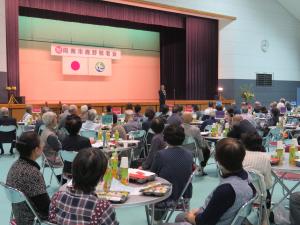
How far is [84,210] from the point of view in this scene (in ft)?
6.38

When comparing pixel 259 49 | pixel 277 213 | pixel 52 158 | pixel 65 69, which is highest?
pixel 259 49

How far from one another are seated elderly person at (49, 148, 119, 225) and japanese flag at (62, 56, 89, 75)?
47.8 feet

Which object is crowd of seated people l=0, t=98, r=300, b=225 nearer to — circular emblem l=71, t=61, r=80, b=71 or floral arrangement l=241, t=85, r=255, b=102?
circular emblem l=71, t=61, r=80, b=71

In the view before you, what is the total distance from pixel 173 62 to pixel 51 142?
14.7 meters

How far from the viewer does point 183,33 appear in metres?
18.6

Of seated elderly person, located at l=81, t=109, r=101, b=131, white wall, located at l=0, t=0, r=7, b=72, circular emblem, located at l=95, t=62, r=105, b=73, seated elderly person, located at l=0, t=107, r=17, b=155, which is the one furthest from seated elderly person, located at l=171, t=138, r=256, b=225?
circular emblem, located at l=95, t=62, r=105, b=73

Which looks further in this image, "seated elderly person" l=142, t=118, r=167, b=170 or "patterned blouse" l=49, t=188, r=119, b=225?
"seated elderly person" l=142, t=118, r=167, b=170

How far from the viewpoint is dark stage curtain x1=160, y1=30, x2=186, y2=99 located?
18830 mm

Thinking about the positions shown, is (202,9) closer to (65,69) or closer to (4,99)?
(65,69)

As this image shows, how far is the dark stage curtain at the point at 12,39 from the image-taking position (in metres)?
13.2

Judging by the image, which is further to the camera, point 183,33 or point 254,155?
point 183,33

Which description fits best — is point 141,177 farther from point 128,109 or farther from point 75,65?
point 75,65

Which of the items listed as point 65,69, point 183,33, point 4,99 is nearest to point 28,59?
point 65,69

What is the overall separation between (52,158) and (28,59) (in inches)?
447
